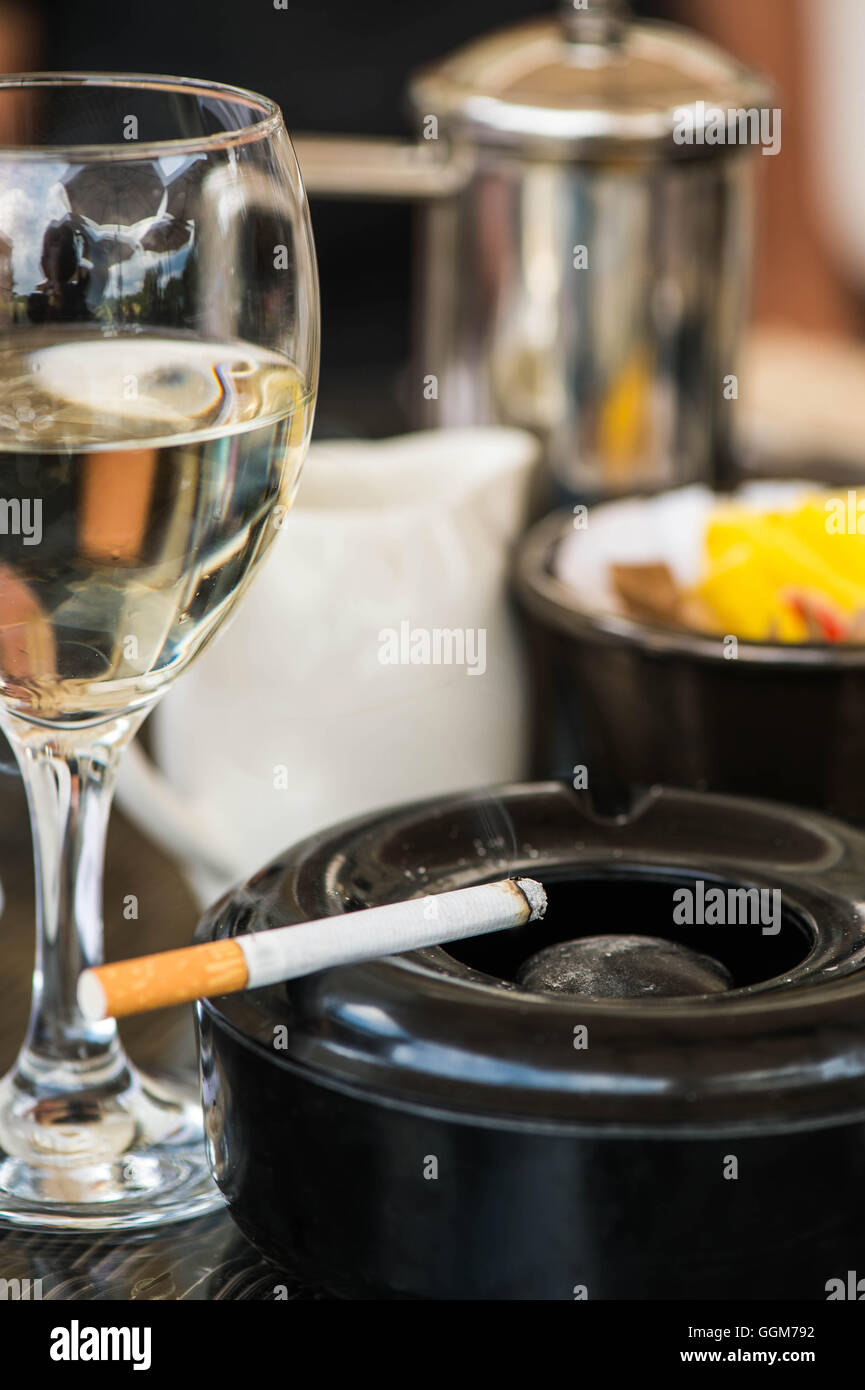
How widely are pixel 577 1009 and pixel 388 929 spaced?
0.05 m

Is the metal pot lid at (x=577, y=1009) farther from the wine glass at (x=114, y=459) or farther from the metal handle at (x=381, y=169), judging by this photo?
the metal handle at (x=381, y=169)

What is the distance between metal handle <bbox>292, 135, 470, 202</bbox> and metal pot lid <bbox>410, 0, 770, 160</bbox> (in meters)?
0.02

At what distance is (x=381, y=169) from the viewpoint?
91cm

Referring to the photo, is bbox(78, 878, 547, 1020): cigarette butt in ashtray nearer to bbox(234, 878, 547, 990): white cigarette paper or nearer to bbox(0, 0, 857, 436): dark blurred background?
bbox(234, 878, 547, 990): white cigarette paper

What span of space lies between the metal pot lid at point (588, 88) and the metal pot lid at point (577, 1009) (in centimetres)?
55

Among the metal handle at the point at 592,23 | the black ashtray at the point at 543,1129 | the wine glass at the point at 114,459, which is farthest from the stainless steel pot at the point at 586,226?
the black ashtray at the point at 543,1129

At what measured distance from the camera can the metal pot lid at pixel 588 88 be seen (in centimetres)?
88

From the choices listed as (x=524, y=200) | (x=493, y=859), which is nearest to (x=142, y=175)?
(x=493, y=859)

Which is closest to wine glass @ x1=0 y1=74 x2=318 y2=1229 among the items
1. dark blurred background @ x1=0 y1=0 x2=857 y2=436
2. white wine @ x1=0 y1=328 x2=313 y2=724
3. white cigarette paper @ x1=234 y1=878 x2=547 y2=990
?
white wine @ x1=0 y1=328 x2=313 y2=724

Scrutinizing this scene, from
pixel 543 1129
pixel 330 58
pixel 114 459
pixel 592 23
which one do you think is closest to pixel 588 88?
pixel 592 23

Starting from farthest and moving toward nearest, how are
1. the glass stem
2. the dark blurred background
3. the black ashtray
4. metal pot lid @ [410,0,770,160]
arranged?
the dark blurred background < metal pot lid @ [410,0,770,160] < the glass stem < the black ashtray

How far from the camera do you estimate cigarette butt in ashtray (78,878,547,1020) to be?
359mm
